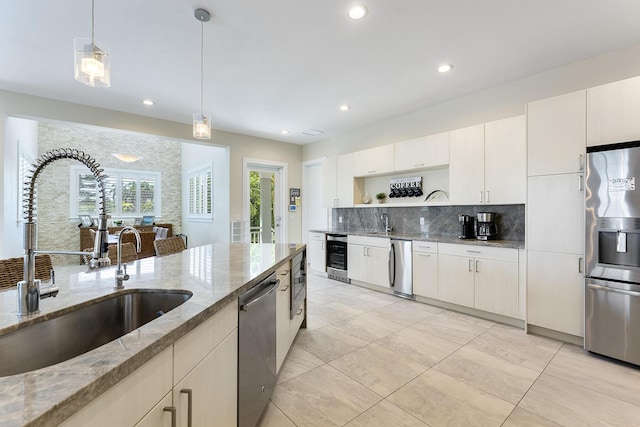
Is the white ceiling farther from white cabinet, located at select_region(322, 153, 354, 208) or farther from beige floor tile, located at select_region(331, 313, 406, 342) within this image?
beige floor tile, located at select_region(331, 313, 406, 342)

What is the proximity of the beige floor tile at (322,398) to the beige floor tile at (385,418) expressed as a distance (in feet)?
0.14

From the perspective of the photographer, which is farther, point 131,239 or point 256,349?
point 131,239

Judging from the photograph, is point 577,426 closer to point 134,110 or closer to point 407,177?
point 407,177

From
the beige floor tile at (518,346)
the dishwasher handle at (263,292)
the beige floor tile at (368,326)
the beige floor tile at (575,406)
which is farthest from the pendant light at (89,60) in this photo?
the beige floor tile at (518,346)

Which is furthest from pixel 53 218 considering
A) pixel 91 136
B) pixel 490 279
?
pixel 490 279

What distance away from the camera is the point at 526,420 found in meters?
1.77

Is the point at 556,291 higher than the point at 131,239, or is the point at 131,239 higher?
the point at 131,239

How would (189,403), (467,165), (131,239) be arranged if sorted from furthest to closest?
(131,239), (467,165), (189,403)

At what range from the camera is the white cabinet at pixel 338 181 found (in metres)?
5.28

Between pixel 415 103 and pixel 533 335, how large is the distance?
3.18 m

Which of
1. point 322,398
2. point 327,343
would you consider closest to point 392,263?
point 327,343

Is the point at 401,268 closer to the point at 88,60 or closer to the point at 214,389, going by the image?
the point at 214,389

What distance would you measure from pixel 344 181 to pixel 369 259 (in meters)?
1.56

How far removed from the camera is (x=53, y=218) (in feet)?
22.2
